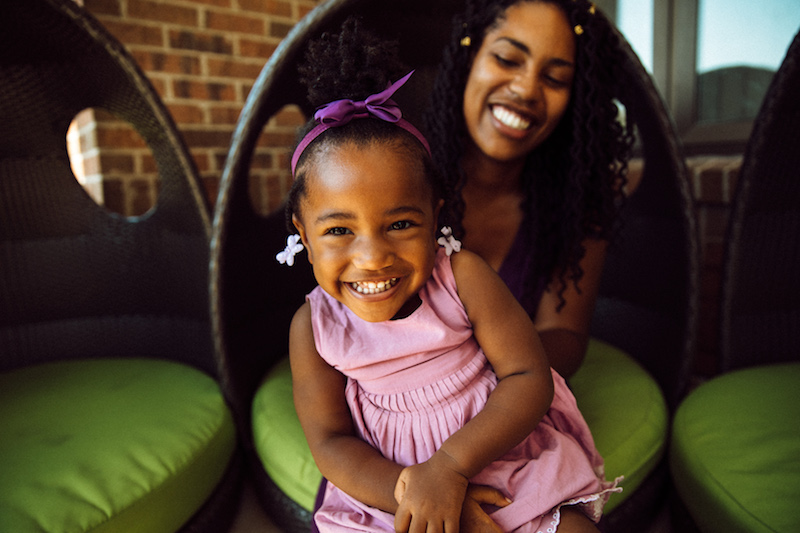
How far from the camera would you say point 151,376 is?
5.26 feet

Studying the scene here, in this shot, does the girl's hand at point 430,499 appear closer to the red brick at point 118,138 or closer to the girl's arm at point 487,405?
the girl's arm at point 487,405

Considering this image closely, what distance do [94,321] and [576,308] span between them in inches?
65.8

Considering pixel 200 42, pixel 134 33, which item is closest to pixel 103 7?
pixel 134 33

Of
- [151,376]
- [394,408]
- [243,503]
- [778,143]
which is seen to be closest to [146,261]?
[151,376]

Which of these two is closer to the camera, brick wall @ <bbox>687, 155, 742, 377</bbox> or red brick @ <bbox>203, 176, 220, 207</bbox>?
brick wall @ <bbox>687, 155, 742, 377</bbox>

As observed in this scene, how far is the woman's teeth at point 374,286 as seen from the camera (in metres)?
0.91

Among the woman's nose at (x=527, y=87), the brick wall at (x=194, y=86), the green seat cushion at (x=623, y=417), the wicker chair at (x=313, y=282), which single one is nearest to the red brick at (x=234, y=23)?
the brick wall at (x=194, y=86)

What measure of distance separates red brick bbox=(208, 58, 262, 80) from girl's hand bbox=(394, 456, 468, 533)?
249cm

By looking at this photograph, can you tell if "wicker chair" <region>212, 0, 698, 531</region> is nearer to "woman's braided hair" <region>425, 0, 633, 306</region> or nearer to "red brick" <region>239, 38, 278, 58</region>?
"woman's braided hair" <region>425, 0, 633, 306</region>

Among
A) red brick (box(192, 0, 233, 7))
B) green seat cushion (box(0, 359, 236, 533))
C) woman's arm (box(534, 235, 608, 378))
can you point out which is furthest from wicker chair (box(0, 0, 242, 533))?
red brick (box(192, 0, 233, 7))

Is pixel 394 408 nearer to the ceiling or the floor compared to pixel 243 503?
nearer to the ceiling

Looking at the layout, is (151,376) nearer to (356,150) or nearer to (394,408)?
(394,408)

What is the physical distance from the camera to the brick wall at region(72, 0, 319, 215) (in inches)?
94.3

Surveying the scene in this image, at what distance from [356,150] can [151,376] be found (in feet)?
3.79
